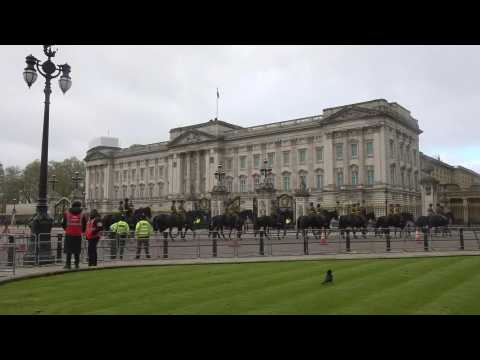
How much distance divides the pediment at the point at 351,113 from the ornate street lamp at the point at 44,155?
5738 cm

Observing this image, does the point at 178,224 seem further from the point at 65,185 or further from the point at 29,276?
the point at 65,185

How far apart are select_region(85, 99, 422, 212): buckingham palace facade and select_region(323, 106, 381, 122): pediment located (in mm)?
152

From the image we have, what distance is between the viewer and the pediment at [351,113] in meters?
67.8

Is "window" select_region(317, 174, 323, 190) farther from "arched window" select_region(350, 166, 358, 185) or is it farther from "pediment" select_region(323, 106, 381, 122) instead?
"pediment" select_region(323, 106, 381, 122)

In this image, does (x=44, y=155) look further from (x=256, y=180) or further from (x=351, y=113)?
(x=256, y=180)

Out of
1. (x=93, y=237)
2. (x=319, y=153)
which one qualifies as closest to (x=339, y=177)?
(x=319, y=153)

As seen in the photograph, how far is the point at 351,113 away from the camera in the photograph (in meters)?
70.1

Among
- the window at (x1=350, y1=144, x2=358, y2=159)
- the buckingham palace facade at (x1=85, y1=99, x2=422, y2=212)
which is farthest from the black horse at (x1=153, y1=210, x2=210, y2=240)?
the window at (x1=350, y1=144, x2=358, y2=159)

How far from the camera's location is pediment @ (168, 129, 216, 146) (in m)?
88.9

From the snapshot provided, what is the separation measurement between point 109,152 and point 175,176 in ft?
80.8

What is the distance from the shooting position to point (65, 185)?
361 ft
